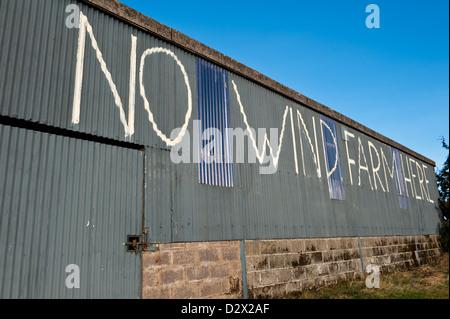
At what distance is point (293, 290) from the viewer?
8656 millimetres

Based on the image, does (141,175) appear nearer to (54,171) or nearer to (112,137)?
(112,137)

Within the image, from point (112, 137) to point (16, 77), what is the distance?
5.84 feet

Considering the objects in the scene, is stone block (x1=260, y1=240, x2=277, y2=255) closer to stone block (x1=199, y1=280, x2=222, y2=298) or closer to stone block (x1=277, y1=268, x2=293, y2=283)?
stone block (x1=277, y1=268, x2=293, y2=283)

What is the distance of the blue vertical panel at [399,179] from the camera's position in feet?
53.9

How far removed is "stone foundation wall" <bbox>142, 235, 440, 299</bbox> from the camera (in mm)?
6141

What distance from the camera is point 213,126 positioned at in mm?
7918

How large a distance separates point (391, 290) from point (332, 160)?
4794mm

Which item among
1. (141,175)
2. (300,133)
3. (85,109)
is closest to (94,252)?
(141,175)

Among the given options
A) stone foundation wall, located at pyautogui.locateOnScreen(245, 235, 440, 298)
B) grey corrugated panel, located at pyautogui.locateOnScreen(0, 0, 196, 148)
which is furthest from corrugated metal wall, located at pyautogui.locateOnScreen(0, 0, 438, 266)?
stone foundation wall, located at pyautogui.locateOnScreen(245, 235, 440, 298)

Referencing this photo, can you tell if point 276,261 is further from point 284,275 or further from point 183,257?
point 183,257

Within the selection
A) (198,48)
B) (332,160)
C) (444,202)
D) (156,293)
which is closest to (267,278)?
(156,293)

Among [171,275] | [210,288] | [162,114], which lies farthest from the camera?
[162,114]

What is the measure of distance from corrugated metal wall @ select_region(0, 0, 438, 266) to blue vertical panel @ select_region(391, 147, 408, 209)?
6874 mm

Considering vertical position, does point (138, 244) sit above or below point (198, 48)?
below
